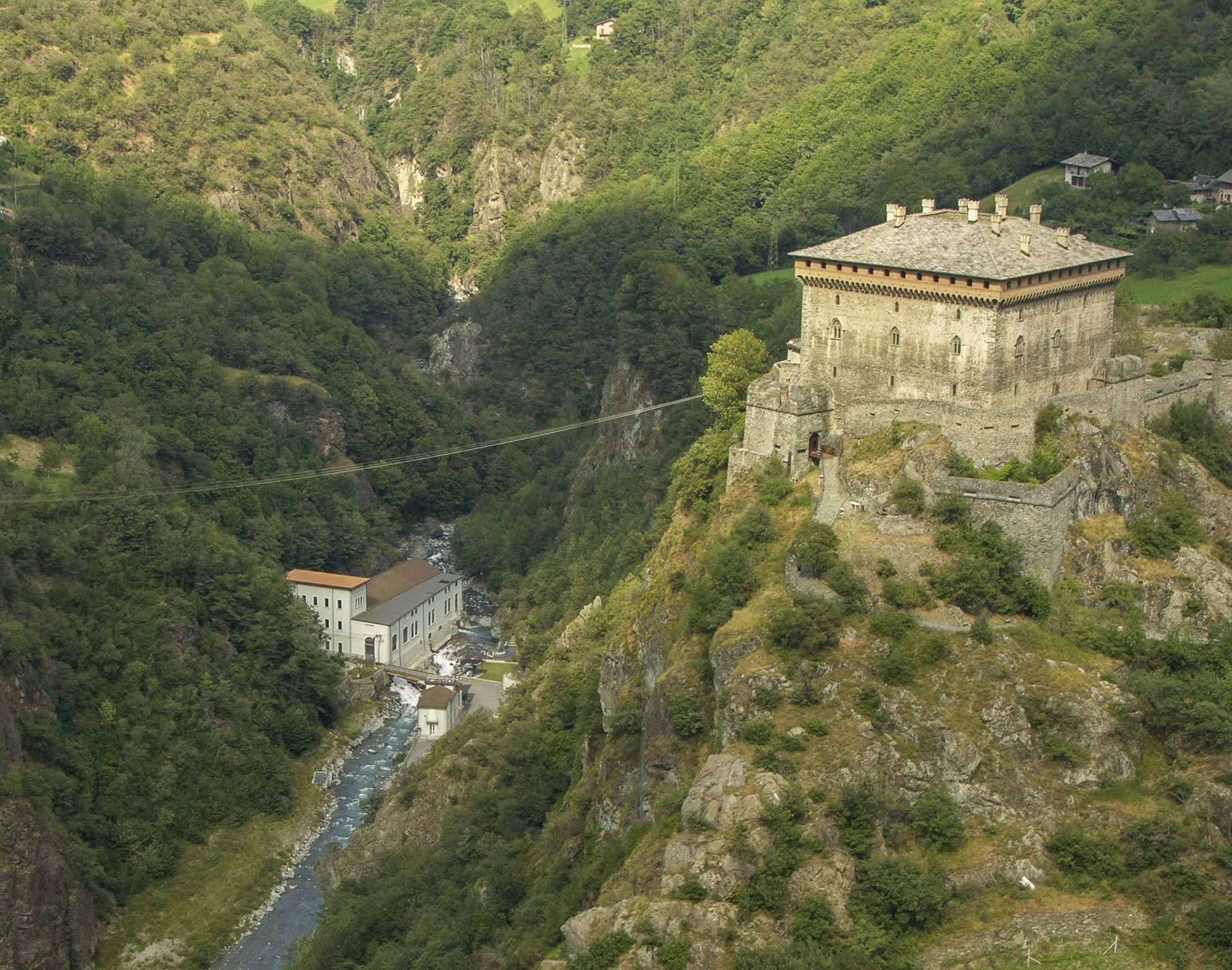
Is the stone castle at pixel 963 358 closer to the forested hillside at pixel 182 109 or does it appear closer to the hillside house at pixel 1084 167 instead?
the hillside house at pixel 1084 167

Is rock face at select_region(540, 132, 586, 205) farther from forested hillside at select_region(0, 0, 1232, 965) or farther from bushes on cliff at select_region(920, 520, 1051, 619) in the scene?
bushes on cliff at select_region(920, 520, 1051, 619)

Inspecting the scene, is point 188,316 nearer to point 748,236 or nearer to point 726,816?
point 748,236

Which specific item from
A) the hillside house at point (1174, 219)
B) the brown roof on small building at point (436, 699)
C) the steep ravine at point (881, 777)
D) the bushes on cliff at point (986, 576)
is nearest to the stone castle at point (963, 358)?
the bushes on cliff at point (986, 576)

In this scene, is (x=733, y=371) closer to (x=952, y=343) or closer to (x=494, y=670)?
(x=952, y=343)

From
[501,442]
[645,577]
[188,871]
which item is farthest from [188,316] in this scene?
[645,577]

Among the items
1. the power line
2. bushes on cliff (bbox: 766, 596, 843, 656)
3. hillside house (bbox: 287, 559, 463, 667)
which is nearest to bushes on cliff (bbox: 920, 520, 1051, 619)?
bushes on cliff (bbox: 766, 596, 843, 656)

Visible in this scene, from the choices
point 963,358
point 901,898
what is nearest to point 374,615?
point 963,358

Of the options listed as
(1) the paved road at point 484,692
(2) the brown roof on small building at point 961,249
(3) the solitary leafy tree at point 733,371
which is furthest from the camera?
(1) the paved road at point 484,692
